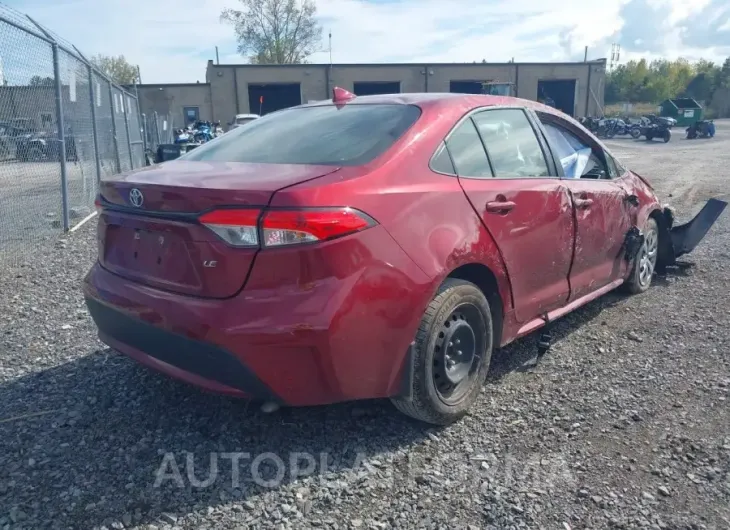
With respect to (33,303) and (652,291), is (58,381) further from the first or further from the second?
(652,291)

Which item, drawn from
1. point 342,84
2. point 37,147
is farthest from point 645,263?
point 342,84

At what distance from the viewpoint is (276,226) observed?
2475mm

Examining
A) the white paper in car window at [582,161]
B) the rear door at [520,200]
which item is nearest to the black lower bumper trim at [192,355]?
the rear door at [520,200]

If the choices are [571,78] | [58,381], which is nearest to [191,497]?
[58,381]

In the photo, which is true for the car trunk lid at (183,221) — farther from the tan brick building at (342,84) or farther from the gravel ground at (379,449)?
Answer: the tan brick building at (342,84)

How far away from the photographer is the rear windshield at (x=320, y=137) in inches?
118

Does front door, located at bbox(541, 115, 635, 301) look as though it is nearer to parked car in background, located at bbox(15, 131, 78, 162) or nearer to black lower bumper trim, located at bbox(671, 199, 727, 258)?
black lower bumper trim, located at bbox(671, 199, 727, 258)

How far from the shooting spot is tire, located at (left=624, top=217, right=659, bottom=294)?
5.16m

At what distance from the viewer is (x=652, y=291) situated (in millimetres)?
5438

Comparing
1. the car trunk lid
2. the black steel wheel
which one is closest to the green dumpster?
the black steel wheel

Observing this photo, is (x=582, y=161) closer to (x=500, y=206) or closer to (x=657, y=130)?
(x=500, y=206)

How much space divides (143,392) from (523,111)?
9.33 feet

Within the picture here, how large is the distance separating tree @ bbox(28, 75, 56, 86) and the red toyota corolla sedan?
12.8 ft

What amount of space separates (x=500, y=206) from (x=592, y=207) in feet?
3.93
